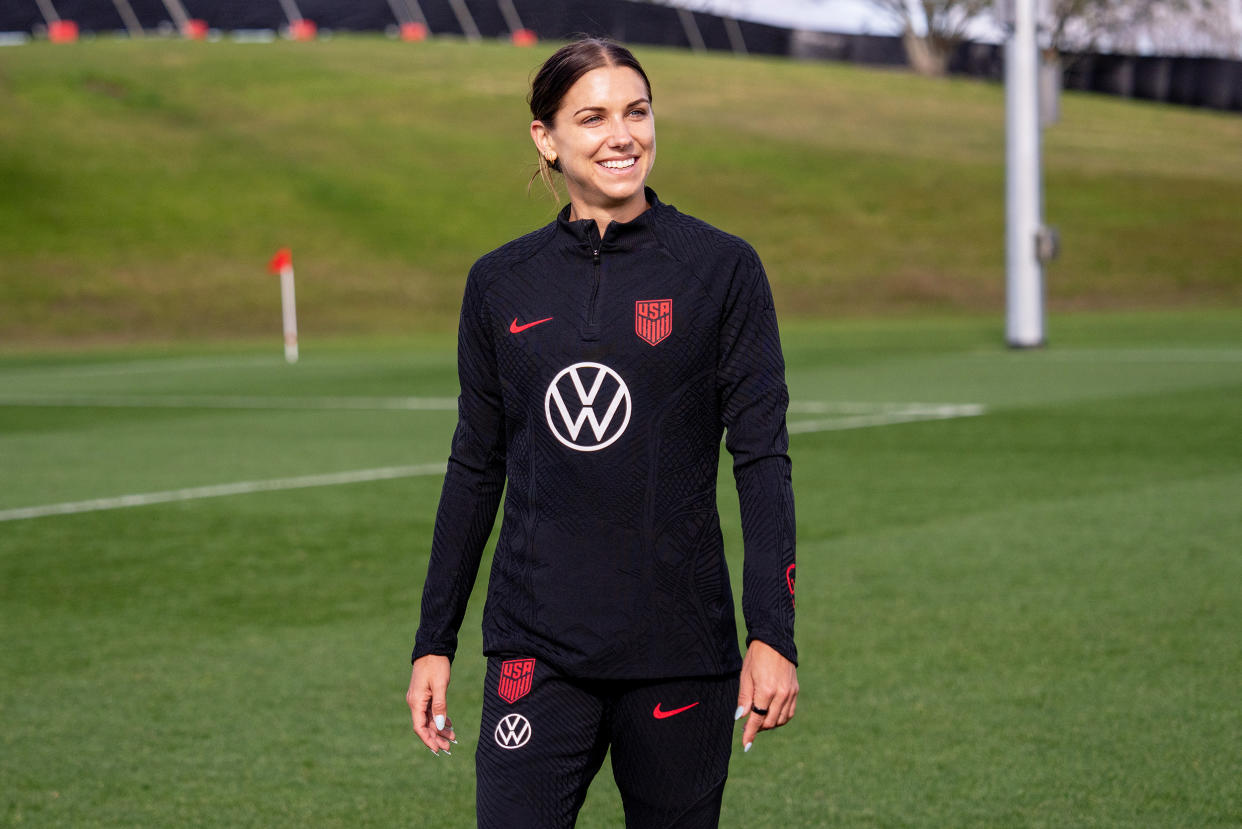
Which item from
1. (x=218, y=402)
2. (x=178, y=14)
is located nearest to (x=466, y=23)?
(x=178, y=14)

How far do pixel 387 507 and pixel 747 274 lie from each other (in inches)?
297

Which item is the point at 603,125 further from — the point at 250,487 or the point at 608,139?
the point at 250,487

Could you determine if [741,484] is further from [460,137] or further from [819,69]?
[819,69]

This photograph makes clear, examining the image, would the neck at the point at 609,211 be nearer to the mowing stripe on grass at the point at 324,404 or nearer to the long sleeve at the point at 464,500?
the long sleeve at the point at 464,500

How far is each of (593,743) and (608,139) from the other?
1003 mm

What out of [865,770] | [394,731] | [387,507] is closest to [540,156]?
[865,770]

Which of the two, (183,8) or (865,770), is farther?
(183,8)

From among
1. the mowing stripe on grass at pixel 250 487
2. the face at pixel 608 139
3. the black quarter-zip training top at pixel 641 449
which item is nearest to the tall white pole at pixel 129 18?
the mowing stripe on grass at pixel 250 487

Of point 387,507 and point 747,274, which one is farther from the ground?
point 747,274

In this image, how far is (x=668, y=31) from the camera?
69125mm

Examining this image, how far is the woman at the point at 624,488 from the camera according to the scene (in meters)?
2.72

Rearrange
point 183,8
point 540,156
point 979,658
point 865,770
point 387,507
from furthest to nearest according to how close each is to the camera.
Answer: point 183,8
point 387,507
point 979,658
point 865,770
point 540,156

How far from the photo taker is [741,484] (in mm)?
2770

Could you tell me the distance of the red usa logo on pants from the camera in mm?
2793
